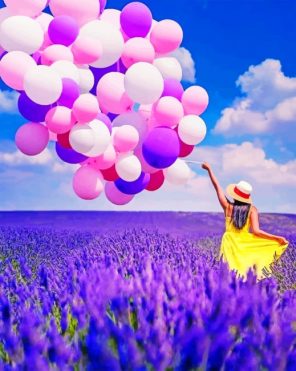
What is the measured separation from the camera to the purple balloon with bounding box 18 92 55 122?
391 cm

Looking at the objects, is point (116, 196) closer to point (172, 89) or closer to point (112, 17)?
point (172, 89)

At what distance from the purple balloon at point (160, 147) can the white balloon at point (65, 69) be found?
0.71 meters

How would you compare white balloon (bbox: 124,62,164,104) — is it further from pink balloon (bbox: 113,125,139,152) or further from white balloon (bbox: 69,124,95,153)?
white balloon (bbox: 69,124,95,153)

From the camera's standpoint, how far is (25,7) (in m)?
4.07

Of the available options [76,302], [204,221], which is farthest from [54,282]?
[204,221]

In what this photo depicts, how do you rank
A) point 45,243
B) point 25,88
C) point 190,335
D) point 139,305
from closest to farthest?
point 190,335 → point 139,305 → point 25,88 → point 45,243

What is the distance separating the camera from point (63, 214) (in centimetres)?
1241

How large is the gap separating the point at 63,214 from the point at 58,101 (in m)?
8.73

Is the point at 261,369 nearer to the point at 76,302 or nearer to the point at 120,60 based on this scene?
the point at 76,302

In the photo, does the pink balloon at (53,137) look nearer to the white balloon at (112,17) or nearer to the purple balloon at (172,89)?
the purple balloon at (172,89)

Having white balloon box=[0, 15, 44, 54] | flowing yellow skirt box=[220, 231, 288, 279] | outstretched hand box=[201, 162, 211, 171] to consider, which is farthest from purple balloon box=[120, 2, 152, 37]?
flowing yellow skirt box=[220, 231, 288, 279]

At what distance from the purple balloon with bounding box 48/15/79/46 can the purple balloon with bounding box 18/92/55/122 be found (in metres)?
0.47

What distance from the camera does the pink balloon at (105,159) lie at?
4156 millimetres

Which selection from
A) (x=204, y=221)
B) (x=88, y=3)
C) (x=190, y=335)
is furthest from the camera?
(x=204, y=221)
